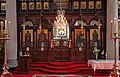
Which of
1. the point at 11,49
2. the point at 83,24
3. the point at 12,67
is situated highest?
the point at 83,24

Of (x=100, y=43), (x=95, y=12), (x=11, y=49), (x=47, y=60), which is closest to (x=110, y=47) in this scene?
(x=100, y=43)

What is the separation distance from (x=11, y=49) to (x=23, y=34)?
2871mm

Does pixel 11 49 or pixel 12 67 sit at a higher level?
pixel 11 49

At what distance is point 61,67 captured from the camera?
1598 cm

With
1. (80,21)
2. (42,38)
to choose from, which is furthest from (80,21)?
(42,38)

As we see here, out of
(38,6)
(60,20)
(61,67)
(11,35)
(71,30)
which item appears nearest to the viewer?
(11,35)

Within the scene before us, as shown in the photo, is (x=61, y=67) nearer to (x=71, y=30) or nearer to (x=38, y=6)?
(x=71, y=30)

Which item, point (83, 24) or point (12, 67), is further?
point (83, 24)

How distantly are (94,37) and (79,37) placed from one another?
1.09 m

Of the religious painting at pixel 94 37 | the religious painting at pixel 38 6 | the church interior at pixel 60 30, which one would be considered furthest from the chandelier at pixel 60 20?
the religious painting at pixel 94 37

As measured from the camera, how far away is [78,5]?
18250 mm

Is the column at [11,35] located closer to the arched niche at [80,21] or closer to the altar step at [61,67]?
the altar step at [61,67]

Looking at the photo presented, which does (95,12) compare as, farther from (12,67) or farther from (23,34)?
(12,67)

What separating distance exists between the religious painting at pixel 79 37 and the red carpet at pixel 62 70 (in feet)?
5.73
